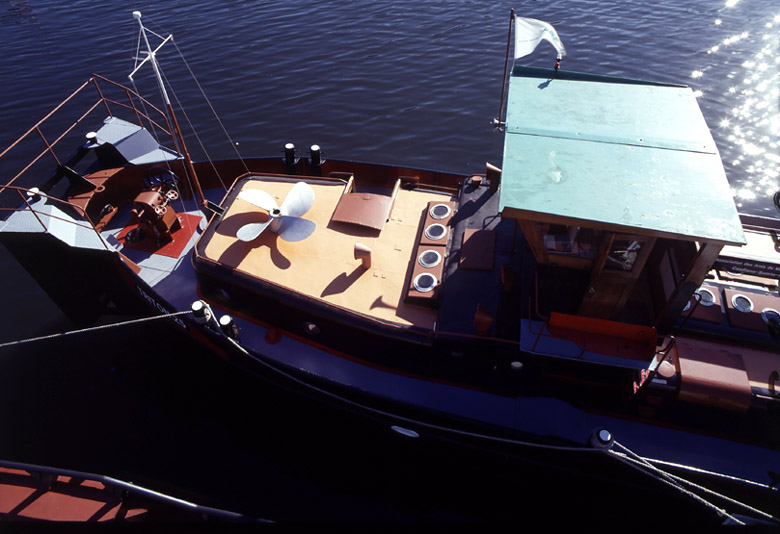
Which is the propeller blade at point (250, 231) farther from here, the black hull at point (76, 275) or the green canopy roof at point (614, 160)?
the green canopy roof at point (614, 160)

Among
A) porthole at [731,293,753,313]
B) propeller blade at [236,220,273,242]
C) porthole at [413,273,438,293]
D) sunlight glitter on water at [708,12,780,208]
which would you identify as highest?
propeller blade at [236,220,273,242]

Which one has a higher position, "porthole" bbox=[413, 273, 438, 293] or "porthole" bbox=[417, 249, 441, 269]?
"porthole" bbox=[417, 249, 441, 269]

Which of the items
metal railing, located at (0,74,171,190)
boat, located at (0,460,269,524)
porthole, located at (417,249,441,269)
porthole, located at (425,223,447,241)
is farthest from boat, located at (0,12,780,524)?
boat, located at (0,460,269,524)

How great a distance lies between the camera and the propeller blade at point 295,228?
9.45m

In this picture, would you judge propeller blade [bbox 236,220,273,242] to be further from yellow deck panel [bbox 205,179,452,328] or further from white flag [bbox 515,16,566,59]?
white flag [bbox 515,16,566,59]

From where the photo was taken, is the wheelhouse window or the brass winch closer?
the wheelhouse window

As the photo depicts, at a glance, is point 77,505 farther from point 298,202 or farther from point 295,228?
point 298,202

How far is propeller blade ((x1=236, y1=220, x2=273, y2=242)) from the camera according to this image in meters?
9.27

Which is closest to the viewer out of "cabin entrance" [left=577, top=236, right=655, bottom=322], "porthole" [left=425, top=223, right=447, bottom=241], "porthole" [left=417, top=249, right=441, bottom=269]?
"cabin entrance" [left=577, top=236, right=655, bottom=322]

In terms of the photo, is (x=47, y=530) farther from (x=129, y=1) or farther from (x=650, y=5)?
(x=650, y=5)

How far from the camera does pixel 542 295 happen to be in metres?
8.00

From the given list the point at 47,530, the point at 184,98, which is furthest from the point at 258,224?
the point at 184,98

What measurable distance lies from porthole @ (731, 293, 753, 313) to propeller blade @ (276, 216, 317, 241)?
26.9ft

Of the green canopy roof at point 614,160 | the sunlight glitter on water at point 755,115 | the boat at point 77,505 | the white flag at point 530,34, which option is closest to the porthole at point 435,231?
the green canopy roof at point 614,160
